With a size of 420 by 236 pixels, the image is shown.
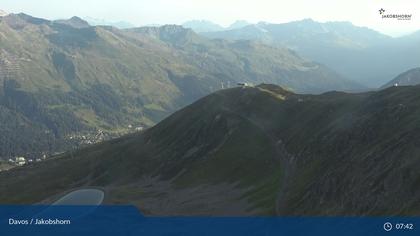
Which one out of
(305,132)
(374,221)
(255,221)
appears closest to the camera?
(374,221)

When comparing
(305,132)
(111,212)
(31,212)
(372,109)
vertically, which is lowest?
(31,212)

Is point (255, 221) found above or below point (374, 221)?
below

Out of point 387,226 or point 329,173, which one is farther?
point 329,173

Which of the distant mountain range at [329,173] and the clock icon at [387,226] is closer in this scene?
the clock icon at [387,226]

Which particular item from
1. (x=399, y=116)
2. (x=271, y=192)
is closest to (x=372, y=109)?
(x=399, y=116)

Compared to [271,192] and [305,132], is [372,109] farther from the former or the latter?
[271,192]

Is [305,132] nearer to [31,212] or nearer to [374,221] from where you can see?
[374,221]

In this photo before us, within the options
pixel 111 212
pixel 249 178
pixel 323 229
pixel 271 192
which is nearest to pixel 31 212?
pixel 111 212

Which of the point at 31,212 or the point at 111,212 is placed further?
the point at 31,212

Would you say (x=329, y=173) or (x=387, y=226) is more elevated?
(x=387, y=226)

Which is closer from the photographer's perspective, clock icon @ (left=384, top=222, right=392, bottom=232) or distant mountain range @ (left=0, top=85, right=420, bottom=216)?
clock icon @ (left=384, top=222, right=392, bottom=232)

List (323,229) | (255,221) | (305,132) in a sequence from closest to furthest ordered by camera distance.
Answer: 1. (323,229)
2. (255,221)
3. (305,132)
